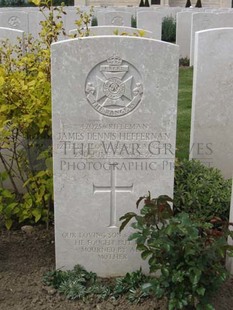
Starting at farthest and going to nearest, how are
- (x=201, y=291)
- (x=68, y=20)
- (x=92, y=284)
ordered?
(x=68, y=20) → (x=92, y=284) → (x=201, y=291)

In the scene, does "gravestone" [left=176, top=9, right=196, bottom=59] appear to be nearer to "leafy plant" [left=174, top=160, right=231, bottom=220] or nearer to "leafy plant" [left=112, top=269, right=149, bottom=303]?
"leafy plant" [left=174, top=160, right=231, bottom=220]

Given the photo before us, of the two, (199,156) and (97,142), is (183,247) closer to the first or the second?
(97,142)

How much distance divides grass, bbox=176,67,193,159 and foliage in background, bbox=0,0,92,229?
1.08m

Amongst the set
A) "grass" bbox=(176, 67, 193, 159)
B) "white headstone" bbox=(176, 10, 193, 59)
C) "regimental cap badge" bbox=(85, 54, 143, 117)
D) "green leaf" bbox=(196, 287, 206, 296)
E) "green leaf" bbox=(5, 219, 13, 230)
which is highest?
"white headstone" bbox=(176, 10, 193, 59)

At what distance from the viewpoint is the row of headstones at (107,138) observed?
2916 millimetres

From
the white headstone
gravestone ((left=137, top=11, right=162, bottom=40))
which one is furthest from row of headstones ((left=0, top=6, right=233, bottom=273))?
the white headstone

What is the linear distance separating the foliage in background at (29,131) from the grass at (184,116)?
1.08 metres

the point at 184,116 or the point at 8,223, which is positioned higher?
the point at 184,116

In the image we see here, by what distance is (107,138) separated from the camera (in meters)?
3.04

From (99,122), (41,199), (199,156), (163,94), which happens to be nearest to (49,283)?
(41,199)

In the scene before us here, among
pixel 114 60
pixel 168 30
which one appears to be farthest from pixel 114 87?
pixel 168 30

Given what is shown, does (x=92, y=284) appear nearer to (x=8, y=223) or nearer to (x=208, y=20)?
(x=8, y=223)

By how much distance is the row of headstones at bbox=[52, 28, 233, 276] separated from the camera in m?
2.92

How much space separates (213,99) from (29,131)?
1.74 metres
